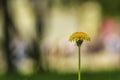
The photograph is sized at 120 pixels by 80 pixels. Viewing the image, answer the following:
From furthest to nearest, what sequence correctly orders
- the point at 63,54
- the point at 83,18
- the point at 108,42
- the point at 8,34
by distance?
the point at 83,18
the point at 108,42
the point at 63,54
the point at 8,34

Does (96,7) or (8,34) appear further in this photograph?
(96,7)

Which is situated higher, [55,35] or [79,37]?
[55,35]

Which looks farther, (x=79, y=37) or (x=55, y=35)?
(x=55, y=35)

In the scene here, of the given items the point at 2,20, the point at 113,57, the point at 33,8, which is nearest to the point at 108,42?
the point at 113,57

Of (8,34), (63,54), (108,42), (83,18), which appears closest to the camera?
(8,34)

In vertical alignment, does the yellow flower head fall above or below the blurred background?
below

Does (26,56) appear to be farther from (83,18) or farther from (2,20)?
(83,18)

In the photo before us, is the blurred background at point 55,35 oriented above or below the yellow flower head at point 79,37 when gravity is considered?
above

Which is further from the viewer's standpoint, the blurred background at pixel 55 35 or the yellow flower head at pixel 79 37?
the blurred background at pixel 55 35
